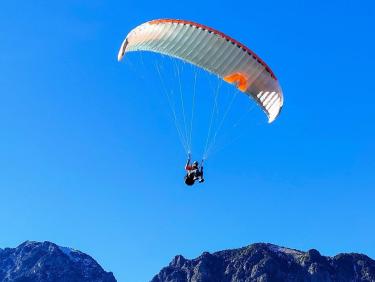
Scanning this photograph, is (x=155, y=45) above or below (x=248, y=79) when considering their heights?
above

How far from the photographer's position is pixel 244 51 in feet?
127

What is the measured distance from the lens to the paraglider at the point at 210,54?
38.3 m

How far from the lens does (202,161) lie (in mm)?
38625

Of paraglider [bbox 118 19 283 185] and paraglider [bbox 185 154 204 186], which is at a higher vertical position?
paraglider [bbox 118 19 283 185]

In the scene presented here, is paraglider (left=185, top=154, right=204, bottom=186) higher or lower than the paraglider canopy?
lower

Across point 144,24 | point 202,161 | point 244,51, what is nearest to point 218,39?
point 244,51

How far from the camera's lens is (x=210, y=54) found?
38.9 metres

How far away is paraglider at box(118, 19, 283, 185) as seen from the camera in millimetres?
38344

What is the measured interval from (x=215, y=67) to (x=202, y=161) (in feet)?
19.3

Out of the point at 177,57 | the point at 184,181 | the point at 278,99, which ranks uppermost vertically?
the point at 177,57

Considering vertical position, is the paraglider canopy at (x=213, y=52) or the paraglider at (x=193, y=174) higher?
the paraglider canopy at (x=213, y=52)

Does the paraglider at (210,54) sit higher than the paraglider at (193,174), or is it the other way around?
the paraglider at (210,54)

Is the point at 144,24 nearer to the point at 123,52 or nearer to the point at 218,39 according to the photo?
the point at 123,52

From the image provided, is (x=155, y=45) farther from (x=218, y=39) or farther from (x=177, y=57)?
(x=218, y=39)
